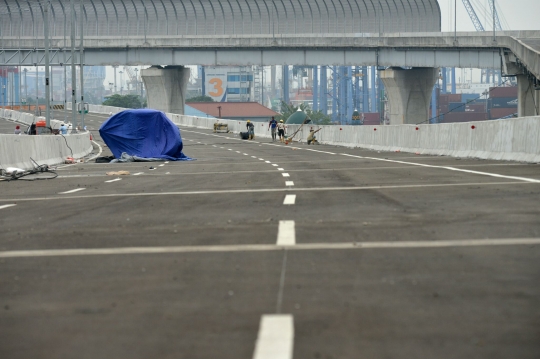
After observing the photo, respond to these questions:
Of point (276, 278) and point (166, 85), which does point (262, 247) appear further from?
point (166, 85)

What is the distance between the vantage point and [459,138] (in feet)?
114

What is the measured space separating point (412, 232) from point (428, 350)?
5.17 meters

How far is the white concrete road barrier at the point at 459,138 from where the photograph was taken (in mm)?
27269

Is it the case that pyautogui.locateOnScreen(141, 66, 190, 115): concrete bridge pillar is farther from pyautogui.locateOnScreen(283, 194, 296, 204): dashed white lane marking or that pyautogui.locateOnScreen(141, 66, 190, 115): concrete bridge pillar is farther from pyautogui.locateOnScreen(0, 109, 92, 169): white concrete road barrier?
pyautogui.locateOnScreen(283, 194, 296, 204): dashed white lane marking

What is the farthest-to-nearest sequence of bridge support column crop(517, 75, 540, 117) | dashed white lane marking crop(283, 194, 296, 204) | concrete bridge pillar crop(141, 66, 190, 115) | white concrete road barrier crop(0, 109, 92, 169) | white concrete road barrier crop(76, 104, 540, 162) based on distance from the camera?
concrete bridge pillar crop(141, 66, 190, 115)
bridge support column crop(517, 75, 540, 117)
white concrete road barrier crop(0, 109, 92, 169)
white concrete road barrier crop(76, 104, 540, 162)
dashed white lane marking crop(283, 194, 296, 204)

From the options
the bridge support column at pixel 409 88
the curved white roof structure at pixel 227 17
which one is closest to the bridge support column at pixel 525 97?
the bridge support column at pixel 409 88

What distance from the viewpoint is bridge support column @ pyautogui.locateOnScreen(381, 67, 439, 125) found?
326 ft

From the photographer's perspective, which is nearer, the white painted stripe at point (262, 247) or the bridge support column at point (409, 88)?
the white painted stripe at point (262, 247)

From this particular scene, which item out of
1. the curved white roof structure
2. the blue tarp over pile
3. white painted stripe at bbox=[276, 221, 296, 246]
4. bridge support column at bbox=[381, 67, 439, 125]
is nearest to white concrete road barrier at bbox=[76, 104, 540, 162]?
the blue tarp over pile

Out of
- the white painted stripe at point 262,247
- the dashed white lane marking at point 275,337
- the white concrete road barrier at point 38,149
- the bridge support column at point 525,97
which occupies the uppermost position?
the bridge support column at point 525,97

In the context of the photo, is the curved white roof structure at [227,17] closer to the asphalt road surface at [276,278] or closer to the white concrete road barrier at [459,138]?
the white concrete road barrier at [459,138]

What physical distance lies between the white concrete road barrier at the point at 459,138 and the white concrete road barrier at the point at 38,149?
43.9 feet

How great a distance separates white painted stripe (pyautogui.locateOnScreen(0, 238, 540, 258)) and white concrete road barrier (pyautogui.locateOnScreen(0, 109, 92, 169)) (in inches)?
747

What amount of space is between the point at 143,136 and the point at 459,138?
40.3 ft
